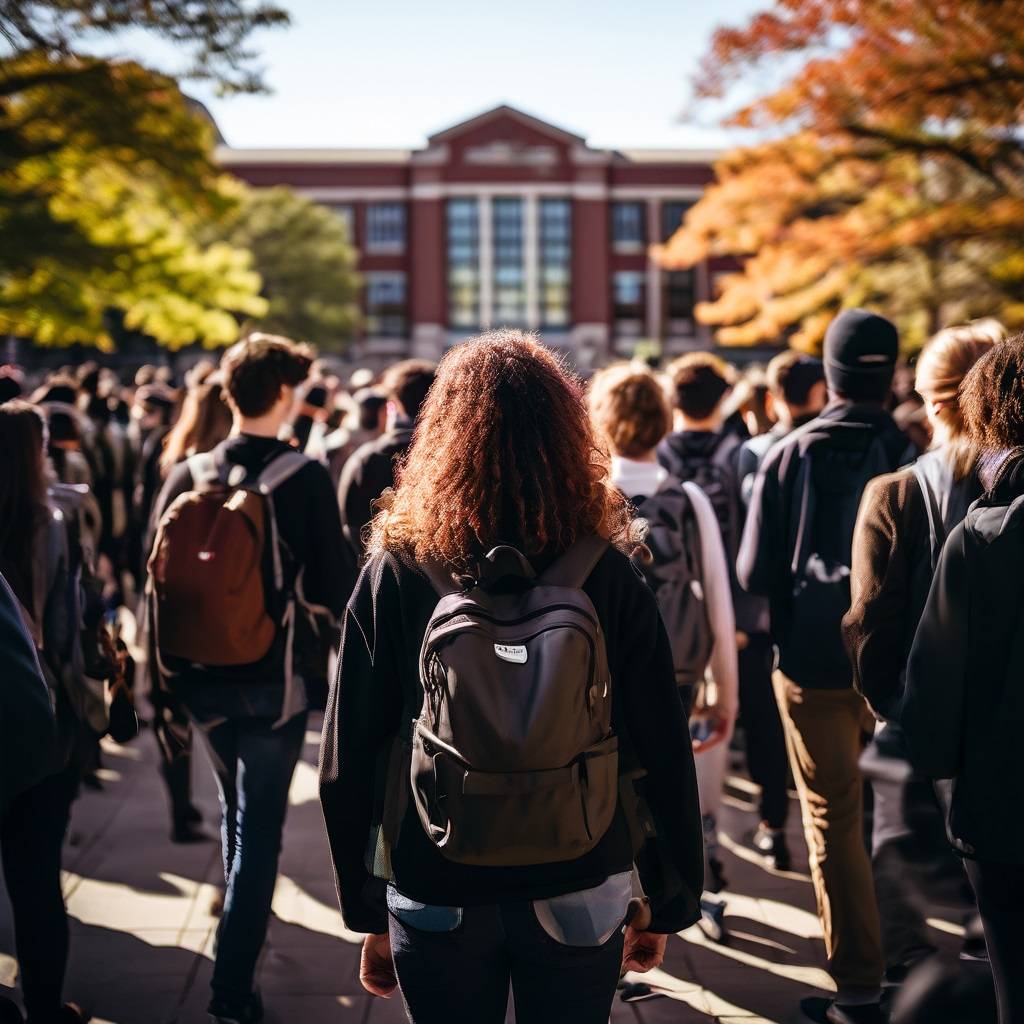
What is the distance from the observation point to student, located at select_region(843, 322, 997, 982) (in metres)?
2.87

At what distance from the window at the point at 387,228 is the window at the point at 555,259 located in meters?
6.79

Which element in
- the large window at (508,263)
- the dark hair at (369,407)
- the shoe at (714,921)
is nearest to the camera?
the shoe at (714,921)

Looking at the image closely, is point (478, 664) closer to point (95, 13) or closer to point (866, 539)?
point (866, 539)

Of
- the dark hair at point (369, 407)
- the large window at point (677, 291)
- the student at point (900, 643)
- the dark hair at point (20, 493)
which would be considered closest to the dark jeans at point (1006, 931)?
the student at point (900, 643)

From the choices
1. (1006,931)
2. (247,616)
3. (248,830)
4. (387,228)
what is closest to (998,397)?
(1006,931)

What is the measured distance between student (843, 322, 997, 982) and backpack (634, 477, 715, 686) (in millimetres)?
651

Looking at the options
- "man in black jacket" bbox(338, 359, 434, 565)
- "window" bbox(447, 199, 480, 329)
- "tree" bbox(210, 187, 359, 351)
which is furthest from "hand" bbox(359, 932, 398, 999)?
"window" bbox(447, 199, 480, 329)

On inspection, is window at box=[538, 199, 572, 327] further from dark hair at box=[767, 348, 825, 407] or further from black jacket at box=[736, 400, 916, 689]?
black jacket at box=[736, 400, 916, 689]

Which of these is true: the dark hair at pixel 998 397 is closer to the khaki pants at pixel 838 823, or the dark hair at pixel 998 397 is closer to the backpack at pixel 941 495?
the backpack at pixel 941 495

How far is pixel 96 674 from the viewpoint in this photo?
353 cm

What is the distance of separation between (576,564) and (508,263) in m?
56.5

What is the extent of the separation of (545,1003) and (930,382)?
210 cm

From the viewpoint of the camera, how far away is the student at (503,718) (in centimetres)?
187

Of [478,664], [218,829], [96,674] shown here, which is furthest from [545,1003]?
[218,829]
